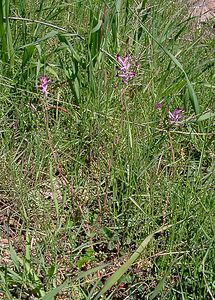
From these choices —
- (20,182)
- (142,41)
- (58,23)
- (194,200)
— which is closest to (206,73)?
(142,41)

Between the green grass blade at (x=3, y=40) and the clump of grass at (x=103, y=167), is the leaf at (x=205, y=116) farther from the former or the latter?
the green grass blade at (x=3, y=40)

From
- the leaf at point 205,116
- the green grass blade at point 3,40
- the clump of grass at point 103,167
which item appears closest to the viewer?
the clump of grass at point 103,167

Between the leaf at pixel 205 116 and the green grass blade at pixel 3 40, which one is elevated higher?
the green grass blade at pixel 3 40

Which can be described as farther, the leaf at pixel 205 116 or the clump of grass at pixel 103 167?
the leaf at pixel 205 116

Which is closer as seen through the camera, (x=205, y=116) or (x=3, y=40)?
(x=205, y=116)

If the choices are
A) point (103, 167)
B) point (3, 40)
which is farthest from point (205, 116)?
point (3, 40)

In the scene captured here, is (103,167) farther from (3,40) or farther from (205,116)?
(3,40)

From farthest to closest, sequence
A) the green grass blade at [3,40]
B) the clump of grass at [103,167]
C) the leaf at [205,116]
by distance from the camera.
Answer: the green grass blade at [3,40] → the leaf at [205,116] → the clump of grass at [103,167]

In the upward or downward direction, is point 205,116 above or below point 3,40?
below

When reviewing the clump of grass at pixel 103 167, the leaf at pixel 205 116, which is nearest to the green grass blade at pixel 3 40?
the clump of grass at pixel 103 167

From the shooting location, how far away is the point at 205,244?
1.72m

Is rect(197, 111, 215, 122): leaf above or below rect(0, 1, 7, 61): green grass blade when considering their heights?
below

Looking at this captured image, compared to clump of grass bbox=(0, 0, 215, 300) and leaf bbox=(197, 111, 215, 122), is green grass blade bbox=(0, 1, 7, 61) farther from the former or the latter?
leaf bbox=(197, 111, 215, 122)

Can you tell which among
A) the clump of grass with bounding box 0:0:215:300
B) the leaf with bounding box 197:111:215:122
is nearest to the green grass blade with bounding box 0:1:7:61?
the clump of grass with bounding box 0:0:215:300
